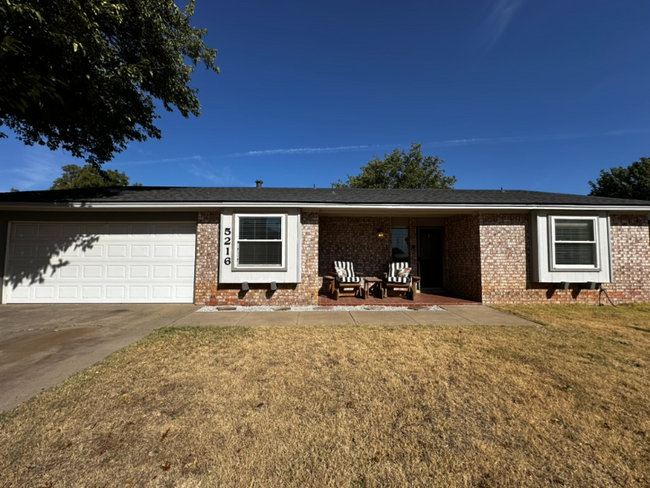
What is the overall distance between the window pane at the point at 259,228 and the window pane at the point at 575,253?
7791 millimetres

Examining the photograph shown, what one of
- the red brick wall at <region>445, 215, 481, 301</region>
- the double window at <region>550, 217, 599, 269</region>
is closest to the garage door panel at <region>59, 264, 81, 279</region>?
the red brick wall at <region>445, 215, 481, 301</region>

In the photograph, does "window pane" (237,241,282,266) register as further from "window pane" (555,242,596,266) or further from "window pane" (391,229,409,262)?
"window pane" (555,242,596,266)

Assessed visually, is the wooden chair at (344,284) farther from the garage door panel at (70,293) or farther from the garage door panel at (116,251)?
the garage door panel at (70,293)

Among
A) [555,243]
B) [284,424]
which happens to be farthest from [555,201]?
[284,424]

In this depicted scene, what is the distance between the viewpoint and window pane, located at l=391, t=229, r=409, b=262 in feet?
33.3

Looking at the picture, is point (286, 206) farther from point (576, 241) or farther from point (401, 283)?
point (576, 241)

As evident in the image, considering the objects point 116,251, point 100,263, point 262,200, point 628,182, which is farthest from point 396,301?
point 628,182

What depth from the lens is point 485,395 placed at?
9.29 ft

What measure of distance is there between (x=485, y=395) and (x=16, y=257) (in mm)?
11166

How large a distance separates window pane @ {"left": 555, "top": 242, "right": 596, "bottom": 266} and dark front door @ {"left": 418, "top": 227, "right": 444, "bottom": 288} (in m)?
3.35

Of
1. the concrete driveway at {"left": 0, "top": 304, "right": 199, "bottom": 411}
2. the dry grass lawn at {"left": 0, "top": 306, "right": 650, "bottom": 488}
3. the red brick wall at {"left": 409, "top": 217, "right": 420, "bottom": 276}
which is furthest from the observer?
the red brick wall at {"left": 409, "top": 217, "right": 420, "bottom": 276}

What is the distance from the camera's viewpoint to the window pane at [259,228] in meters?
7.53

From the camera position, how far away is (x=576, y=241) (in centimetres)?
771

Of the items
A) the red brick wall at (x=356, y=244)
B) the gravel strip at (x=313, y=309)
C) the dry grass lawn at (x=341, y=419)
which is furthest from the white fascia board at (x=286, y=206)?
the dry grass lawn at (x=341, y=419)
